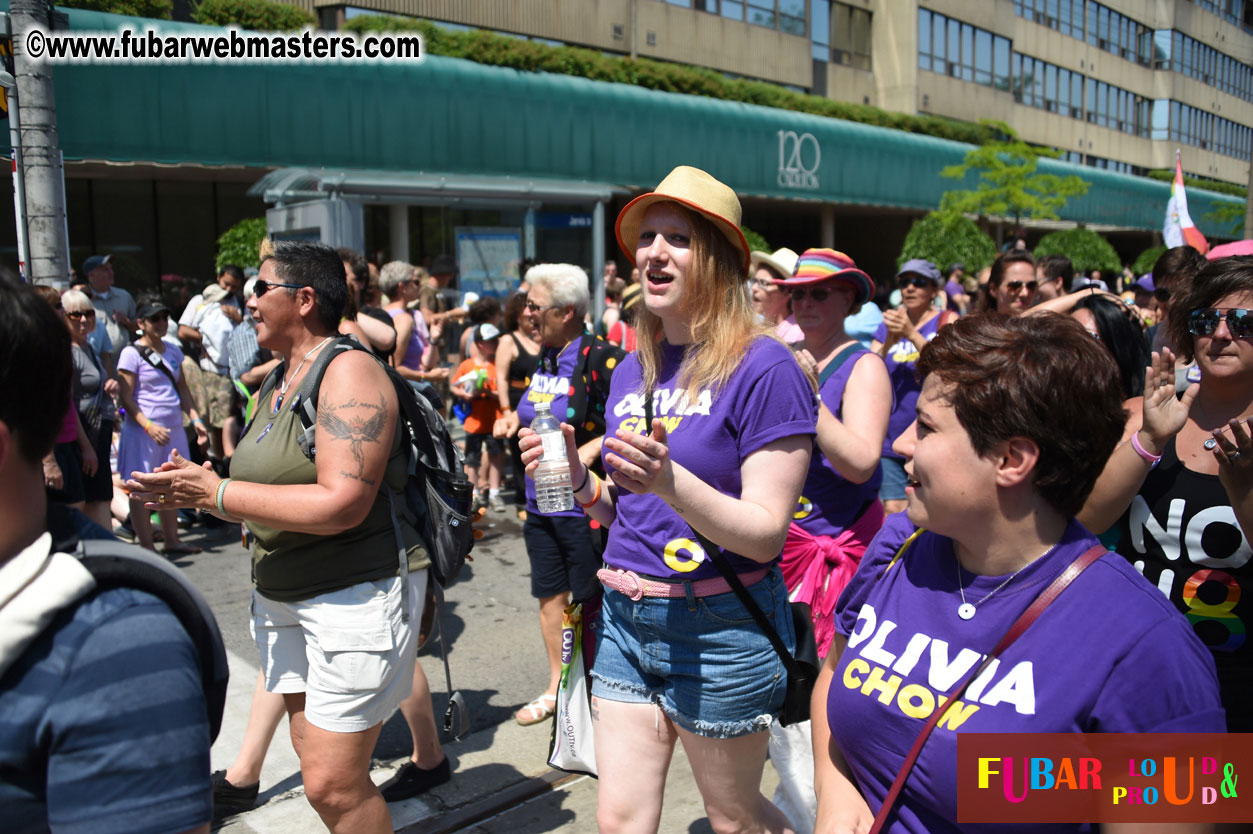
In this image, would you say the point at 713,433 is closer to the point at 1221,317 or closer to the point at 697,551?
the point at 697,551

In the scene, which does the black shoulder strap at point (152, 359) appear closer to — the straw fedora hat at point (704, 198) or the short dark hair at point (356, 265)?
the short dark hair at point (356, 265)

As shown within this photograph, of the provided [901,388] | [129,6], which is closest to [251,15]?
[129,6]

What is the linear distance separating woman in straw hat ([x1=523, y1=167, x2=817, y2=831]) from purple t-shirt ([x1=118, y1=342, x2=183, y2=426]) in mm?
5788

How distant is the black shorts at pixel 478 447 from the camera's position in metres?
8.84

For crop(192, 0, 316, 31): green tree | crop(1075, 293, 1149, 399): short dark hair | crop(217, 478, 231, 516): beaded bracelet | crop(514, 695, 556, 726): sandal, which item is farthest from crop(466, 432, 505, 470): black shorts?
crop(192, 0, 316, 31): green tree

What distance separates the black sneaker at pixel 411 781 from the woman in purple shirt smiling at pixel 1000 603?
2.30m

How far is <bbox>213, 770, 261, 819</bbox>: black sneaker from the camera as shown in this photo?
352 cm

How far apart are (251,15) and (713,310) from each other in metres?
16.5

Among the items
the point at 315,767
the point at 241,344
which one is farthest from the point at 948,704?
the point at 241,344

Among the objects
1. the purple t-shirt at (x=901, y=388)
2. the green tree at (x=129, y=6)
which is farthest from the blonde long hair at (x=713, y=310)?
the green tree at (x=129, y=6)

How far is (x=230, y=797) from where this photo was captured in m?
3.53

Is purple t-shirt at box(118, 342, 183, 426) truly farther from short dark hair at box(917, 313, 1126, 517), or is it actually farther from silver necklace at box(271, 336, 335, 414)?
short dark hair at box(917, 313, 1126, 517)

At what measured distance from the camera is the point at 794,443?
2.30 metres

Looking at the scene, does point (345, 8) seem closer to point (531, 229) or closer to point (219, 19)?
point (219, 19)
